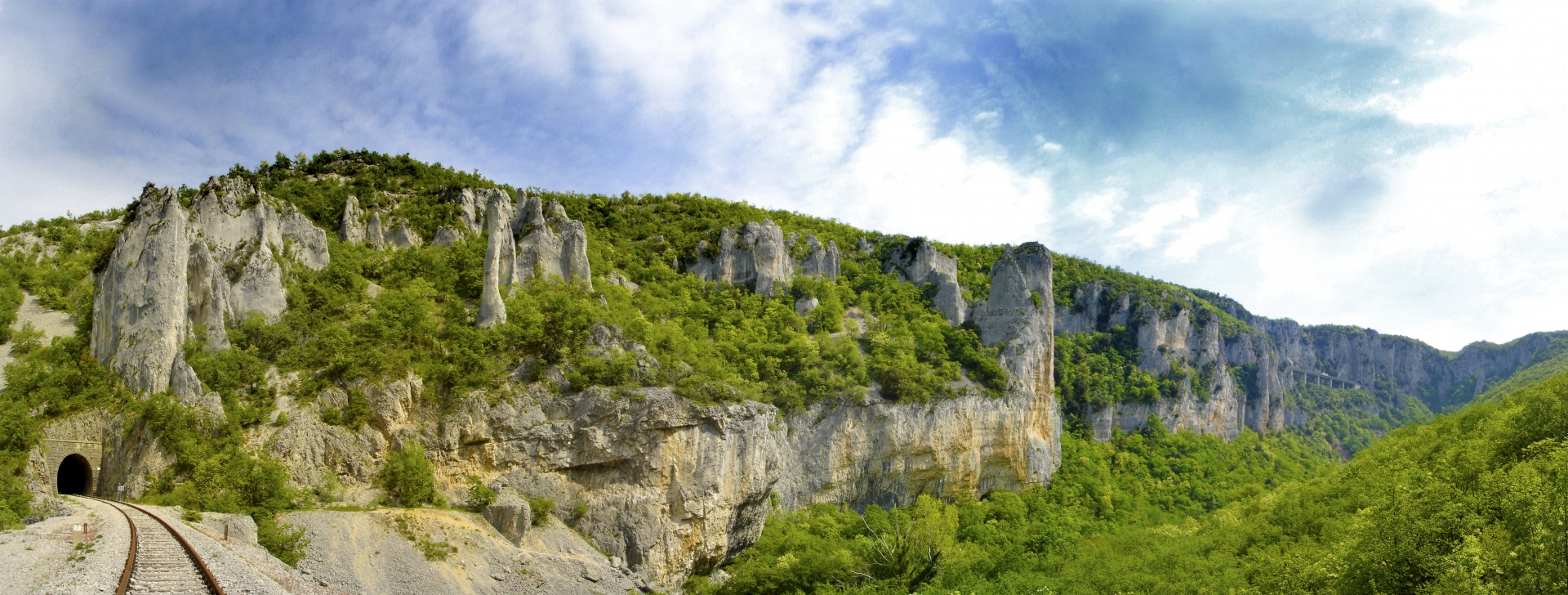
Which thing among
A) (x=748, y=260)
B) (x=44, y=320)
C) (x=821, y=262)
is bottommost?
(x=44, y=320)

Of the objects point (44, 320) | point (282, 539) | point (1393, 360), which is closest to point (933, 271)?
point (282, 539)

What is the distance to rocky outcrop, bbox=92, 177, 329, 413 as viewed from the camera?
93.5ft

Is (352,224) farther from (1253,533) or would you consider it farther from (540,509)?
(1253,533)

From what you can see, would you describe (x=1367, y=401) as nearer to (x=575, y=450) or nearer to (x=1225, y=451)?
(x=1225, y=451)

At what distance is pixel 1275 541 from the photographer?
33.6 meters

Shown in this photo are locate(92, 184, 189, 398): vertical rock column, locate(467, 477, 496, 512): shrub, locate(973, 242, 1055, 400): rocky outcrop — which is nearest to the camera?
locate(92, 184, 189, 398): vertical rock column

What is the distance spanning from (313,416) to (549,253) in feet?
50.5

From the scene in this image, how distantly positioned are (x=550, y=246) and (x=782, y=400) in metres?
15.4

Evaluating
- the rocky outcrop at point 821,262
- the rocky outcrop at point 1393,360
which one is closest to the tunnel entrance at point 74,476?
the rocky outcrop at point 821,262

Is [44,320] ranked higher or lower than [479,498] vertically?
higher

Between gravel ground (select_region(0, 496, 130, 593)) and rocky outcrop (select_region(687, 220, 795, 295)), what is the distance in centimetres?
3518

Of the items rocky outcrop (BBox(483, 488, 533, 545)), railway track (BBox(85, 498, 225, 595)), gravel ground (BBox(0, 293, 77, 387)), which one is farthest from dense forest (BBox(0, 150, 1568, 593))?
railway track (BBox(85, 498, 225, 595))

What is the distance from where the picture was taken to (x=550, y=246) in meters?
42.7

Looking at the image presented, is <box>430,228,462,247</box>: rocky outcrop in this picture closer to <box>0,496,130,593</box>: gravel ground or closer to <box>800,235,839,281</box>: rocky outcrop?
<box>0,496,130,593</box>: gravel ground
